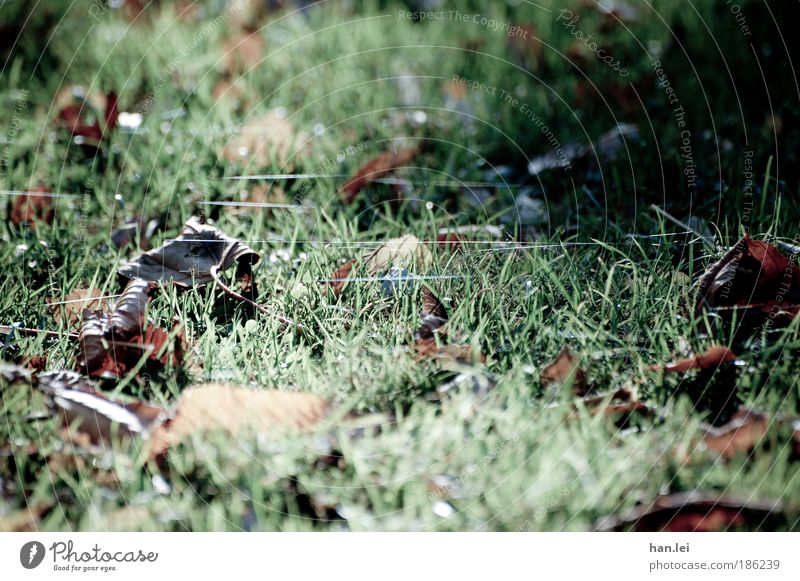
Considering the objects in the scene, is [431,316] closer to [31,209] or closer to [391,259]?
[391,259]

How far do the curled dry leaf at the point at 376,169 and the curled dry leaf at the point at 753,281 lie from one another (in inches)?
32.3

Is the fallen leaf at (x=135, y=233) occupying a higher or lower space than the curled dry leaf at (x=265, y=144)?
lower

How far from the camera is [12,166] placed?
2027 mm

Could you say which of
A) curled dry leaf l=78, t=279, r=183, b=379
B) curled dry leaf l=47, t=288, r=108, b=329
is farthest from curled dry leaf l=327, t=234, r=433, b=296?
curled dry leaf l=47, t=288, r=108, b=329

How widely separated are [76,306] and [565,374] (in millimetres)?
959

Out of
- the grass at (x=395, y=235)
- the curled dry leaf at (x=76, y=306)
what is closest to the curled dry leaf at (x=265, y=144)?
the grass at (x=395, y=235)

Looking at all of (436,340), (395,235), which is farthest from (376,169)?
(436,340)

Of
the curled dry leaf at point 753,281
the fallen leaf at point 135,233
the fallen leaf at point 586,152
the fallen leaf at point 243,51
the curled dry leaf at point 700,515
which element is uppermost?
the fallen leaf at point 243,51

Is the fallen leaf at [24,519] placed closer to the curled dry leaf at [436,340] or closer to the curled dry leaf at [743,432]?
the curled dry leaf at [436,340]

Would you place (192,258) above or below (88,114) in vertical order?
below

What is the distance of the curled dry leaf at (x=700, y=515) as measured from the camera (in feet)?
4.02

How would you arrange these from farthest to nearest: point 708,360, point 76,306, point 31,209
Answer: point 31,209
point 76,306
point 708,360

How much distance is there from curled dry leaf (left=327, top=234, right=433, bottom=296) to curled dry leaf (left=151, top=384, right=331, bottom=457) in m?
0.38

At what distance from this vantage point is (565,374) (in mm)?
1384
